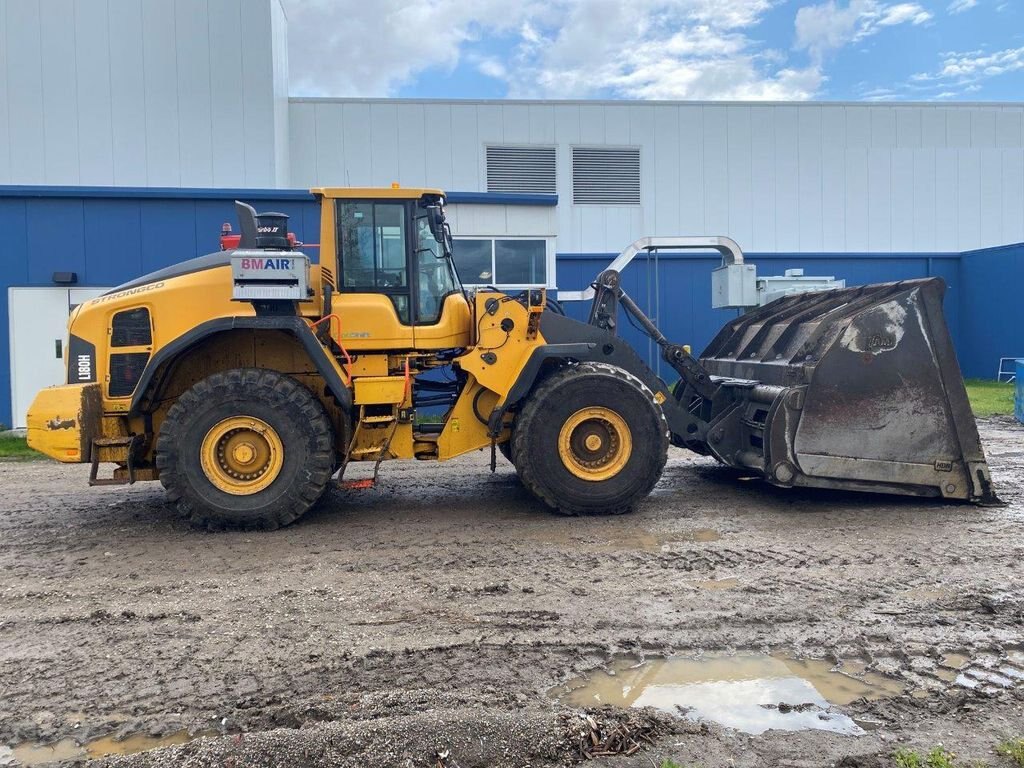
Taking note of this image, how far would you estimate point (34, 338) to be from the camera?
1230cm

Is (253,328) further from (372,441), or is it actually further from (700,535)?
(700,535)

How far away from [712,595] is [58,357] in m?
11.3

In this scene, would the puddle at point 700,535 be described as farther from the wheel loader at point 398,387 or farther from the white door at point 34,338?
the white door at point 34,338

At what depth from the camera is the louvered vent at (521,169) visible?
20.9m

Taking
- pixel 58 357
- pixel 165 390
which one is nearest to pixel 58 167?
pixel 58 357

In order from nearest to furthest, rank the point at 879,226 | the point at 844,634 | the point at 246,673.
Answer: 1. the point at 246,673
2. the point at 844,634
3. the point at 879,226

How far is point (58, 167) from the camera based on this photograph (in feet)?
60.8

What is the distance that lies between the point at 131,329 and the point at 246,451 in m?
1.35

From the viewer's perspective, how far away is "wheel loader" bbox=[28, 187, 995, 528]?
242 inches

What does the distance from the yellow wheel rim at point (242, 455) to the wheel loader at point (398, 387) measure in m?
0.01

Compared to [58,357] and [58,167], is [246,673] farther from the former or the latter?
[58,167]

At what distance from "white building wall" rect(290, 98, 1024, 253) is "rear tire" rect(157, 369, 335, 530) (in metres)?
14.8

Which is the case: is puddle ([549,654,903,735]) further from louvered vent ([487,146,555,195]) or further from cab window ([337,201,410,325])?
louvered vent ([487,146,555,195])

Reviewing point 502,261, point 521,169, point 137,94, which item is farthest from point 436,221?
point 137,94
